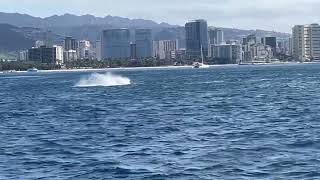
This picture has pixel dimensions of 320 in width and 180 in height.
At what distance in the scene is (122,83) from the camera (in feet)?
492

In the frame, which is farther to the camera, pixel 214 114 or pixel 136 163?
pixel 214 114

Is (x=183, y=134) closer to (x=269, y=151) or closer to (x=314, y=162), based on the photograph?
(x=269, y=151)

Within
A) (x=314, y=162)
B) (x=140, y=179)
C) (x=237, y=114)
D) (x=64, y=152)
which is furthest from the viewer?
(x=237, y=114)

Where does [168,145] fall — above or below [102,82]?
above

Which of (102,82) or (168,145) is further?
(102,82)

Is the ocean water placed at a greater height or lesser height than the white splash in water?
greater

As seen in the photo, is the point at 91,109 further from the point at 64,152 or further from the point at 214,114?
the point at 64,152

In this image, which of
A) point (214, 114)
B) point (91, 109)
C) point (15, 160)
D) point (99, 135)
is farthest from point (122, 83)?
point (15, 160)

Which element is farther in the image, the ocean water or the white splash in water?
the white splash in water

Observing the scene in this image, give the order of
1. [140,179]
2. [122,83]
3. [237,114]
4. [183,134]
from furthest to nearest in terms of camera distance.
Result: [122,83] → [237,114] → [183,134] → [140,179]

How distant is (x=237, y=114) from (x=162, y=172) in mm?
26985

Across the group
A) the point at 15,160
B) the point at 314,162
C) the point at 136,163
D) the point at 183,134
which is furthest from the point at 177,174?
the point at 183,134

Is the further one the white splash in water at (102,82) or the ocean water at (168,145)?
the white splash in water at (102,82)

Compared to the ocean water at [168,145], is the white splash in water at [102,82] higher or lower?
lower
